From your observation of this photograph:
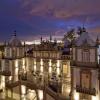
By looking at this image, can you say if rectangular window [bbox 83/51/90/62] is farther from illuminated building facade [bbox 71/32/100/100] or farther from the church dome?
the church dome

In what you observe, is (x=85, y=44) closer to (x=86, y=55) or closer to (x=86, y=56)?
(x=86, y=55)

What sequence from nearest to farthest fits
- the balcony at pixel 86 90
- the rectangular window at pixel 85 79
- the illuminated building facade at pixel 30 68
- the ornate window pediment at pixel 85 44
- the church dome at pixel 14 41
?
1. the balcony at pixel 86 90
2. the rectangular window at pixel 85 79
3. the ornate window pediment at pixel 85 44
4. the illuminated building facade at pixel 30 68
5. the church dome at pixel 14 41

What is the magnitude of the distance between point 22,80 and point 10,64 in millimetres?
4790

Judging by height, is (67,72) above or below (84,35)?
below

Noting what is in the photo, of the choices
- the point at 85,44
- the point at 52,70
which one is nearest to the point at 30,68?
the point at 52,70

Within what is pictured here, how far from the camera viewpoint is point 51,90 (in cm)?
2611

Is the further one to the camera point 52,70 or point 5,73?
point 52,70

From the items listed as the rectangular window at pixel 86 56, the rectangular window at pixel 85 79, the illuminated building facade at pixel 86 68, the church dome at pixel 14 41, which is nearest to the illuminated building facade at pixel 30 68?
the church dome at pixel 14 41

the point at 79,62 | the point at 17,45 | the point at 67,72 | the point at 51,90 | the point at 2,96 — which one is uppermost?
the point at 17,45

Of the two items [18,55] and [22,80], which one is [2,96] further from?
[18,55]

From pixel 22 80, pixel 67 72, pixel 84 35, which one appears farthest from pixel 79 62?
pixel 22 80

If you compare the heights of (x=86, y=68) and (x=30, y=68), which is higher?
(x=86, y=68)

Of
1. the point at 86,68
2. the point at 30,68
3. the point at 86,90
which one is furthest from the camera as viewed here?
the point at 30,68

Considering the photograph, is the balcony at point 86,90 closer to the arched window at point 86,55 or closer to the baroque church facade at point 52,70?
the baroque church facade at point 52,70
